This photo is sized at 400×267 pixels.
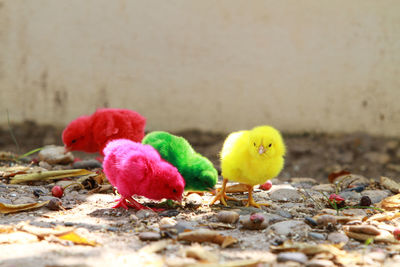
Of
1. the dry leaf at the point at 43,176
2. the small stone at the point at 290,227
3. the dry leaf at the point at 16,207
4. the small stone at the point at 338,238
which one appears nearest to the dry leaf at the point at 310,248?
the small stone at the point at 338,238

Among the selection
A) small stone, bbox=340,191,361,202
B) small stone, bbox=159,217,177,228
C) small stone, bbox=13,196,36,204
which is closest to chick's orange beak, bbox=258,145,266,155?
small stone, bbox=159,217,177,228

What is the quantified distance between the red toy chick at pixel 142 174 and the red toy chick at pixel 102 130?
0.97 meters

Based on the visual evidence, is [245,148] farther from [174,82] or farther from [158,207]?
[174,82]

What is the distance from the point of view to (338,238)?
2715 millimetres

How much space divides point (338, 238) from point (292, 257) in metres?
0.52

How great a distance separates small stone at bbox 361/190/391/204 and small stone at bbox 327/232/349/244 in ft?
3.71

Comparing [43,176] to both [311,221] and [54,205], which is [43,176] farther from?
[311,221]

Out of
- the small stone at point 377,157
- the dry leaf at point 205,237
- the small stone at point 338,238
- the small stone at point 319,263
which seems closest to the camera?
the small stone at point 319,263

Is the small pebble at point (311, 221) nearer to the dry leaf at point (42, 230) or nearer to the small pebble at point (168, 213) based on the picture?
the small pebble at point (168, 213)

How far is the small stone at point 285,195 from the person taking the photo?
12.4 feet

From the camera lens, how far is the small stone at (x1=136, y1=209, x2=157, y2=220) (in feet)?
10.1

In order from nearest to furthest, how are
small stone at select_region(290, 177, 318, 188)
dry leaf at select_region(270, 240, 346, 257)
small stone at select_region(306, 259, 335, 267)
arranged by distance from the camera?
1. small stone at select_region(306, 259, 335, 267)
2. dry leaf at select_region(270, 240, 346, 257)
3. small stone at select_region(290, 177, 318, 188)

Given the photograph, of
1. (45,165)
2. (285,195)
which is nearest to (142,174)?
(285,195)

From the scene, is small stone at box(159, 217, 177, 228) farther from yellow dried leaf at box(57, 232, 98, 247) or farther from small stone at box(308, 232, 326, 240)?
Answer: small stone at box(308, 232, 326, 240)
